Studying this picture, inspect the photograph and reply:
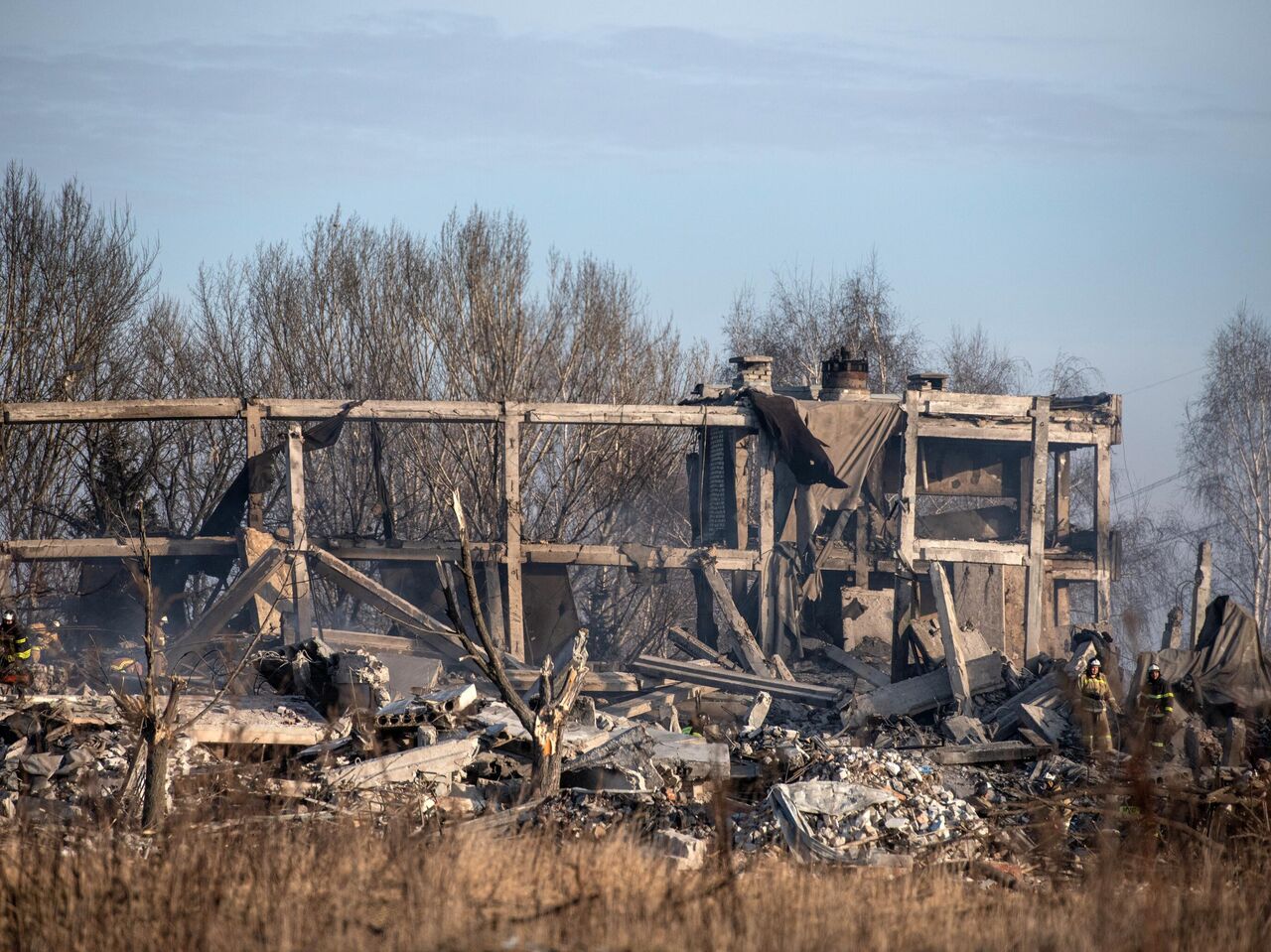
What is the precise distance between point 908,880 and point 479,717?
5.76 metres

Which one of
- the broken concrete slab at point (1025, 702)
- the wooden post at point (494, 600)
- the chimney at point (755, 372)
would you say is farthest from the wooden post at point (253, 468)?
the broken concrete slab at point (1025, 702)

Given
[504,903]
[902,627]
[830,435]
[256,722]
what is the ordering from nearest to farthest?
[504,903] → [256,722] → [902,627] → [830,435]

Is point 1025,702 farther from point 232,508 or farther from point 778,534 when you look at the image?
point 232,508

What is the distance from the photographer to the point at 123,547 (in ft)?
54.0

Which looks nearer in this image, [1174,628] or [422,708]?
[422,708]

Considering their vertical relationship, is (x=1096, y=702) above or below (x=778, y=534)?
below

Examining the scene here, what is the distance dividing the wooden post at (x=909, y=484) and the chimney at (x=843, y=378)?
1.15m

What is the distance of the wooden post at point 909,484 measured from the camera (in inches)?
727

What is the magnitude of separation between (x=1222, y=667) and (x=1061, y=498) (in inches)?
310

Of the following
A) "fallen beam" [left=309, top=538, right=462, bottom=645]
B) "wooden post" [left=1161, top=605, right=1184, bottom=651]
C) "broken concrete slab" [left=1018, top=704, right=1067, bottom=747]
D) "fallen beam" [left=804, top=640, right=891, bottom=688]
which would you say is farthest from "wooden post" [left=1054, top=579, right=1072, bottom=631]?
"fallen beam" [left=309, top=538, right=462, bottom=645]

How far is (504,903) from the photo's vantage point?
615 cm

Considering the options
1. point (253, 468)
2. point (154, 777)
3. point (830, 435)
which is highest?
point (830, 435)

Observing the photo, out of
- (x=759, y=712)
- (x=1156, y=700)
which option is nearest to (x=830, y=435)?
(x=759, y=712)

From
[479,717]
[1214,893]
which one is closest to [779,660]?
[479,717]
